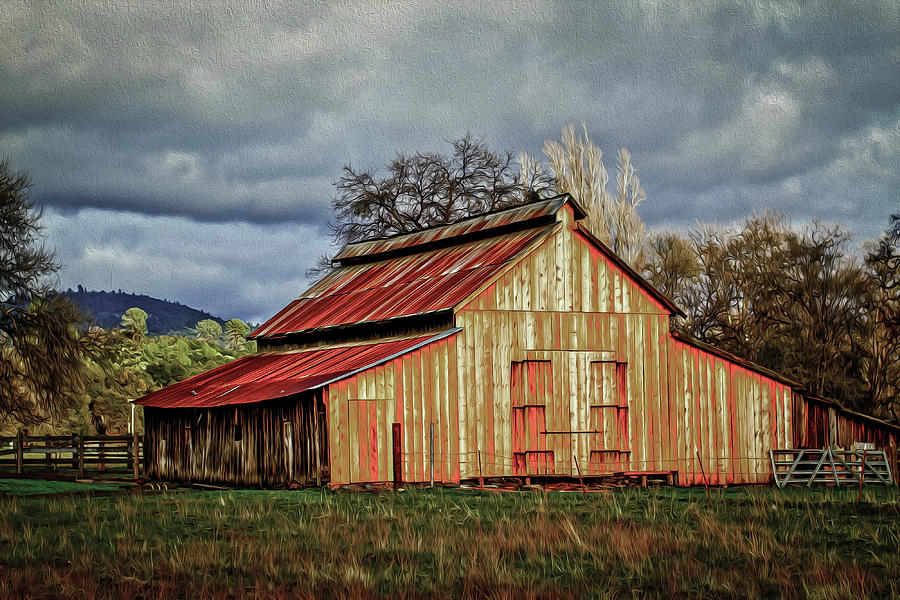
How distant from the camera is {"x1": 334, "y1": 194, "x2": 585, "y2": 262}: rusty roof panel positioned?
3344cm

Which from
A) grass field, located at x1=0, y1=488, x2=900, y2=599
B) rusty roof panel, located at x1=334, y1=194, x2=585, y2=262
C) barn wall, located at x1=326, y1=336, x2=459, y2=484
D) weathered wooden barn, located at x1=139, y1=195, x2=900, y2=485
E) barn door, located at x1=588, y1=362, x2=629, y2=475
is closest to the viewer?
grass field, located at x1=0, y1=488, x2=900, y2=599

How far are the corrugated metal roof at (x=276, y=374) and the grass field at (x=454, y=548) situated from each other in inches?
246

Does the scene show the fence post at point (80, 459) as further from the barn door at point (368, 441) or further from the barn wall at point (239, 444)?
the barn door at point (368, 441)

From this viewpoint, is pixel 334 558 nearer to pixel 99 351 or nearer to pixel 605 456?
pixel 605 456

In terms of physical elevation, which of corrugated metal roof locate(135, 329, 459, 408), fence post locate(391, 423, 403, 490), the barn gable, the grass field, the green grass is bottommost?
the green grass

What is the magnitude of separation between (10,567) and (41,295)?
89.1ft

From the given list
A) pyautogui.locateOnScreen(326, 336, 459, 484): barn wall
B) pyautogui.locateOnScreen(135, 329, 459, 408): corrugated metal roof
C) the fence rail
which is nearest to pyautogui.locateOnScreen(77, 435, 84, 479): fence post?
pyautogui.locateOnScreen(135, 329, 459, 408): corrugated metal roof

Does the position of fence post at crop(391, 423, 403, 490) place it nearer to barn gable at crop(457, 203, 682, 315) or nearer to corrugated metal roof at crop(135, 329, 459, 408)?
corrugated metal roof at crop(135, 329, 459, 408)

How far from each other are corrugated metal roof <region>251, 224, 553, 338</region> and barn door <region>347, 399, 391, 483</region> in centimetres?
359

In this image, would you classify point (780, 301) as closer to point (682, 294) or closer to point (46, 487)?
point (682, 294)

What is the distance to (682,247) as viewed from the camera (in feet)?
183

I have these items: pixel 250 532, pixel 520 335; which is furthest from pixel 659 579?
pixel 520 335

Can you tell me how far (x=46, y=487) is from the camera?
32.0 m

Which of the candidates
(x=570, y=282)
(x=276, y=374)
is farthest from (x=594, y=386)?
(x=276, y=374)
